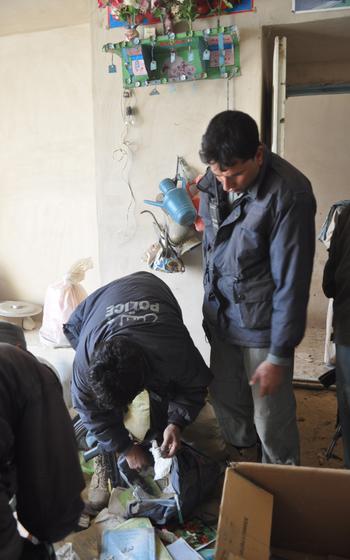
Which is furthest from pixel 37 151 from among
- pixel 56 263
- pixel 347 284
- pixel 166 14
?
pixel 347 284

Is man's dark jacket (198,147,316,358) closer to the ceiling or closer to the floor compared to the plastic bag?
closer to the ceiling

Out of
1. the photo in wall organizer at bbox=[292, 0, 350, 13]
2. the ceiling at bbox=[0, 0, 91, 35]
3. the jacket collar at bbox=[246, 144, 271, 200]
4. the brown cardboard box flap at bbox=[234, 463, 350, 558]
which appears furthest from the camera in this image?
the ceiling at bbox=[0, 0, 91, 35]

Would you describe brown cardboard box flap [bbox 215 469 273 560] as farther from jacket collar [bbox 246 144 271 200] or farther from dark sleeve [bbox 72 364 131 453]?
jacket collar [bbox 246 144 271 200]

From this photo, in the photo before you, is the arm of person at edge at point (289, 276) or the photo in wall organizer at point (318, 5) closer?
the arm of person at edge at point (289, 276)

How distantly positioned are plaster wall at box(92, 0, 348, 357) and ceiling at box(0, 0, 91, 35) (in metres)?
0.63

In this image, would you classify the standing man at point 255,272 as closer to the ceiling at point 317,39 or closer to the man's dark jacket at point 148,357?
the man's dark jacket at point 148,357

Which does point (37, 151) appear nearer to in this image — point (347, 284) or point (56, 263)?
point (56, 263)

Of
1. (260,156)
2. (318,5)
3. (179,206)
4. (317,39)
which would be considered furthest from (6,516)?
(317,39)

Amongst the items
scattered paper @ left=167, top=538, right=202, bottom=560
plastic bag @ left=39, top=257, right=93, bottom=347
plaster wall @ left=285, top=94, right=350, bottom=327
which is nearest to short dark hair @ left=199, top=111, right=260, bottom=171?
scattered paper @ left=167, top=538, right=202, bottom=560

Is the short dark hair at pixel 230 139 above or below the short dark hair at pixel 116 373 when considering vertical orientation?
above

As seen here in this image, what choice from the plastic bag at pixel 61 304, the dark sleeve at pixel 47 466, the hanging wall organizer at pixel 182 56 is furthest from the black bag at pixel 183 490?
the hanging wall organizer at pixel 182 56

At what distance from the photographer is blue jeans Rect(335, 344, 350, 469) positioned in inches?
60.3

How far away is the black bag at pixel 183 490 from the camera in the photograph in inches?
61.2

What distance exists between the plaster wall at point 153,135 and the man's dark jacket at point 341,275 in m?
0.74
